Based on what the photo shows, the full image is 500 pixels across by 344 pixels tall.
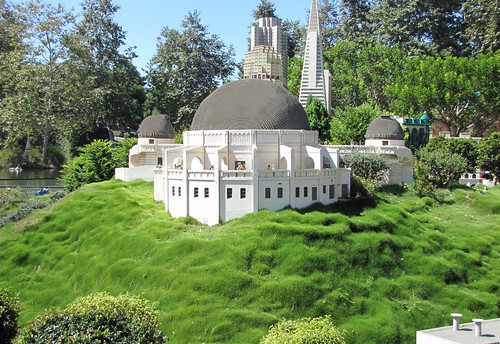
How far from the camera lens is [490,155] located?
64.1 meters

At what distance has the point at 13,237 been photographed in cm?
4788

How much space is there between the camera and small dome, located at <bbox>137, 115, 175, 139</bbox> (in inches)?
2382

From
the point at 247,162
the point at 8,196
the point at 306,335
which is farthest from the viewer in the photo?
the point at 8,196

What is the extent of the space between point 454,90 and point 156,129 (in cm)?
3819

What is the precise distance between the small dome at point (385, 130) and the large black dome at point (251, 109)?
9.82 m

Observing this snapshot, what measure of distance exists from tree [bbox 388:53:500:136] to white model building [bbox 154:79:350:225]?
28.4 meters

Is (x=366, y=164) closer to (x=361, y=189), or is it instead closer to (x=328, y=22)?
(x=361, y=189)

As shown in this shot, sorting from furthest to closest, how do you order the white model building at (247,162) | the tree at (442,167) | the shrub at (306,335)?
1. the tree at (442,167)
2. the white model building at (247,162)
3. the shrub at (306,335)

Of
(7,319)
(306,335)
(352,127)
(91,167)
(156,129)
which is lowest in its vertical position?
(306,335)

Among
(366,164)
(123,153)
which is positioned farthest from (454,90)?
(123,153)

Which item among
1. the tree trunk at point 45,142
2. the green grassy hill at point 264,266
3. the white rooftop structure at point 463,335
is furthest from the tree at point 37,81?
the white rooftop structure at point 463,335

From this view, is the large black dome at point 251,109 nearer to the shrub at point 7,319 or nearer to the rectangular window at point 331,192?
the rectangular window at point 331,192

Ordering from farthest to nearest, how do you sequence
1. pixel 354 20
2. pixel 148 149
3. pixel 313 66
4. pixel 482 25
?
1. pixel 354 20
2. pixel 482 25
3. pixel 313 66
4. pixel 148 149

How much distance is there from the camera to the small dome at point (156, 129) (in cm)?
6050
